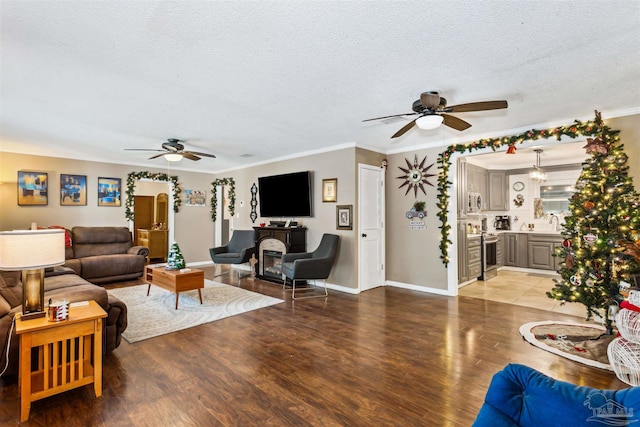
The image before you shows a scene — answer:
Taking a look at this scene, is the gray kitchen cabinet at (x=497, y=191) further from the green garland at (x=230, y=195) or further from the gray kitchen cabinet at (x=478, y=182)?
the green garland at (x=230, y=195)

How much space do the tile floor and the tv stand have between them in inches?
117

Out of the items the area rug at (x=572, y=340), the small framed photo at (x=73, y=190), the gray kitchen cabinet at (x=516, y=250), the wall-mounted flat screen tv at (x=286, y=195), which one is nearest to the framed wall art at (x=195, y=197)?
the small framed photo at (x=73, y=190)

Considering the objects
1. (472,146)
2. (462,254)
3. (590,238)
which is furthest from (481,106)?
(462,254)

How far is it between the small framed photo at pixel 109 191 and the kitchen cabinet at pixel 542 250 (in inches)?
367

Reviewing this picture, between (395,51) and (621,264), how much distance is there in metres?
3.10

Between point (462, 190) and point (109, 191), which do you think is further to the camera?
point (109, 191)

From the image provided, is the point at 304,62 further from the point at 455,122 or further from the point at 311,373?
the point at 311,373

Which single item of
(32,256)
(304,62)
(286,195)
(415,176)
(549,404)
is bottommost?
(549,404)

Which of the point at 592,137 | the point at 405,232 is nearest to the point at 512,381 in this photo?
the point at 592,137

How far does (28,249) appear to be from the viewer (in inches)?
80.6

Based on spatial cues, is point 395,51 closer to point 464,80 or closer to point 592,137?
point 464,80

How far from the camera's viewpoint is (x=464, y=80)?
9.16 ft

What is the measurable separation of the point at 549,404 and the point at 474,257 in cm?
543

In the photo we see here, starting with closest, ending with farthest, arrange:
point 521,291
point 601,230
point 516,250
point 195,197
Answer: point 601,230, point 521,291, point 516,250, point 195,197
